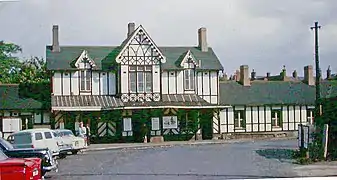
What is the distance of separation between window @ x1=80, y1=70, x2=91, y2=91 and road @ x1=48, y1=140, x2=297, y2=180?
97 cm

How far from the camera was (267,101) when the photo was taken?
35.5 ft

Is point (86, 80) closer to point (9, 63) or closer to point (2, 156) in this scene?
point (9, 63)

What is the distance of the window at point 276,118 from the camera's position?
34.8ft

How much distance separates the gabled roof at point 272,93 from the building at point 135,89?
0.23 meters

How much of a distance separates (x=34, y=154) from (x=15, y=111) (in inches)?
33.2

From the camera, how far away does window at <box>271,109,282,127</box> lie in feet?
34.8

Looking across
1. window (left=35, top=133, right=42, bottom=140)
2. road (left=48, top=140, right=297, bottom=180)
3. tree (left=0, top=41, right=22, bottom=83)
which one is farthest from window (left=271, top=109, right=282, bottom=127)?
tree (left=0, top=41, right=22, bottom=83)

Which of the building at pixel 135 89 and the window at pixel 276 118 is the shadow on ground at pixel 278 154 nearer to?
the window at pixel 276 118

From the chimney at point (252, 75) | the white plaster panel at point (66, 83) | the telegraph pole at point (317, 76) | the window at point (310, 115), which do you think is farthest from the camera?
the window at point (310, 115)

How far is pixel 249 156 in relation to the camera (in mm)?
10469

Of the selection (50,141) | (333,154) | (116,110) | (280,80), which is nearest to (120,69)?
(116,110)

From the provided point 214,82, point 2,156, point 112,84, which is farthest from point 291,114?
point 2,156

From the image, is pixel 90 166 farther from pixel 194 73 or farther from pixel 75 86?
pixel 194 73

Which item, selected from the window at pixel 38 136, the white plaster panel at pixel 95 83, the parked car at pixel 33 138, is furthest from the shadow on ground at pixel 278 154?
the window at pixel 38 136
